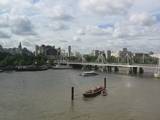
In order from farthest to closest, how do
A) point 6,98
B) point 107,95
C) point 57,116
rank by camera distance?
point 107,95, point 6,98, point 57,116

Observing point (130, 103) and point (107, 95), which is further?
point (107, 95)

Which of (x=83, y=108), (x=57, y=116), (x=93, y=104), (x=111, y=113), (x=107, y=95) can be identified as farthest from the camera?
(x=107, y=95)

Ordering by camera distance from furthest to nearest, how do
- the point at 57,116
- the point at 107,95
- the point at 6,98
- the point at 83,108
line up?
the point at 107,95
the point at 6,98
the point at 83,108
the point at 57,116

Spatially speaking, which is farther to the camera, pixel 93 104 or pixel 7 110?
pixel 93 104

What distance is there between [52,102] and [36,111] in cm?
869

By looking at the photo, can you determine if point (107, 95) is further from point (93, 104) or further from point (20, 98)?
point (20, 98)

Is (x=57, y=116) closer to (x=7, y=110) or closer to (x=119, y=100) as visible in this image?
(x=7, y=110)

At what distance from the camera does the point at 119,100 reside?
208 ft

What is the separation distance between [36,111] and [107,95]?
78.3ft

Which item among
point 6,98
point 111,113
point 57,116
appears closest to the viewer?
point 57,116

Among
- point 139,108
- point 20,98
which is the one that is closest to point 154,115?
point 139,108

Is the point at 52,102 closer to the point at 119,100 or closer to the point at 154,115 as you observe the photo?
the point at 119,100

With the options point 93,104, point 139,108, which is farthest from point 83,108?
point 139,108

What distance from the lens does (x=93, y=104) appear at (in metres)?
58.1
